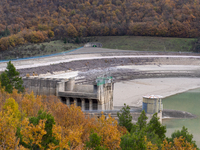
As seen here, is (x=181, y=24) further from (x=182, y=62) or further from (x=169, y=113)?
(x=169, y=113)

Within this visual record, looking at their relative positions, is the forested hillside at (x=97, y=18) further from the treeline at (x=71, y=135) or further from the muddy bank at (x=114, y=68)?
the treeline at (x=71, y=135)

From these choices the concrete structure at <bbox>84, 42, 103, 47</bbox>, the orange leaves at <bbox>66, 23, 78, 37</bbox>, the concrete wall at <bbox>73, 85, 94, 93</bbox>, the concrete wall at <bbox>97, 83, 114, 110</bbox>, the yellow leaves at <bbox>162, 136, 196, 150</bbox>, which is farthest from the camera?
the orange leaves at <bbox>66, 23, 78, 37</bbox>

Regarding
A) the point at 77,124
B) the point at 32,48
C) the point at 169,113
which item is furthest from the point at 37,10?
the point at 77,124

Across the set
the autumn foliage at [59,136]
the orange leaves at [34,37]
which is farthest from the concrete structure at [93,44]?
the autumn foliage at [59,136]

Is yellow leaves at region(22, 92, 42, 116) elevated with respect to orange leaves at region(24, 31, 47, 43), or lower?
lower

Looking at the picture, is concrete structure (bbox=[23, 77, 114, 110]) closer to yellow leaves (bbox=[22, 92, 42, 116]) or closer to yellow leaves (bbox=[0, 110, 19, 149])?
yellow leaves (bbox=[22, 92, 42, 116])

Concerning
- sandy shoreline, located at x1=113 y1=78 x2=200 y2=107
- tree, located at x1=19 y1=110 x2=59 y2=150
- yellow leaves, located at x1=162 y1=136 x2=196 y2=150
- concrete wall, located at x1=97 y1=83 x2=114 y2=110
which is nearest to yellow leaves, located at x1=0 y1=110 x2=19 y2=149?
tree, located at x1=19 y1=110 x2=59 y2=150

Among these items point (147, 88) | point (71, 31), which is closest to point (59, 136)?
point (147, 88)
